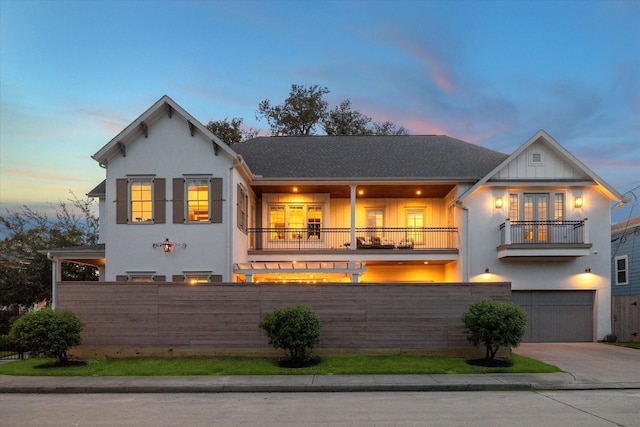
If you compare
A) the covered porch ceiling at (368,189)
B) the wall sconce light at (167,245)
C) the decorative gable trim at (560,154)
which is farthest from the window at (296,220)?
the decorative gable trim at (560,154)

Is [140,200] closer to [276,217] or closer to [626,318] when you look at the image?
[276,217]

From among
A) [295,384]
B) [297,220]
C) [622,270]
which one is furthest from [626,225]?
[295,384]

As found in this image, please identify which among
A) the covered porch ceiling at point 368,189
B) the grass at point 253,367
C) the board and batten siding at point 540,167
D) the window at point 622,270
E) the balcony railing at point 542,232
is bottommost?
the grass at point 253,367

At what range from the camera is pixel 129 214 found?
65.8 feet

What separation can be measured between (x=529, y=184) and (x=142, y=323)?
15642mm

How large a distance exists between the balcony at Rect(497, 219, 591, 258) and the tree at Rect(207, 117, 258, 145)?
24.6m

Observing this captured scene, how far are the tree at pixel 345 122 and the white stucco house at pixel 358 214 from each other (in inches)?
587

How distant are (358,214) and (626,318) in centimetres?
1204

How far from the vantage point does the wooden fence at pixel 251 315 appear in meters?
15.9

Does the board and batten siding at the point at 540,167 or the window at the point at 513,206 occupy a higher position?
the board and batten siding at the point at 540,167

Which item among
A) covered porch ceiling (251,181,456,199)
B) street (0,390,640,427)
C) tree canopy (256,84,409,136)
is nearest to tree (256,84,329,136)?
tree canopy (256,84,409,136)

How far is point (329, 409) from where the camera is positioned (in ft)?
33.2

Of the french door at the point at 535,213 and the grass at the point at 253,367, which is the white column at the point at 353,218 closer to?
the french door at the point at 535,213

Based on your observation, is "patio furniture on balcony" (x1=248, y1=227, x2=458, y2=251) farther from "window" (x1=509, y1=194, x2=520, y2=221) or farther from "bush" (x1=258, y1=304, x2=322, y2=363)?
"bush" (x1=258, y1=304, x2=322, y2=363)
